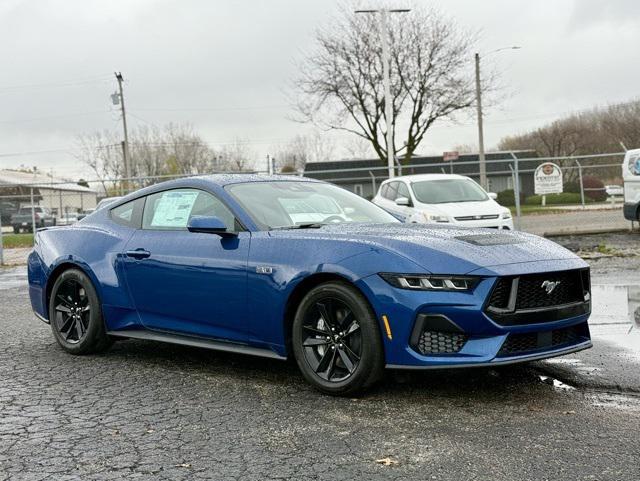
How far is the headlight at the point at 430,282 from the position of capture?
14.1 ft

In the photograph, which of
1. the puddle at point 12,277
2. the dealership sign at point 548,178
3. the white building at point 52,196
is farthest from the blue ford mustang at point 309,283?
the white building at point 52,196

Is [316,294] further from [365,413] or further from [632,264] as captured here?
[632,264]

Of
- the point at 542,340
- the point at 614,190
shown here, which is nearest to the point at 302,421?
the point at 542,340

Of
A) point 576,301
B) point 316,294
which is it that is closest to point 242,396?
point 316,294

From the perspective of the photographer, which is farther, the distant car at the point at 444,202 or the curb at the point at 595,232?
the curb at the point at 595,232

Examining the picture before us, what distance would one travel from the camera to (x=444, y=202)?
1497cm

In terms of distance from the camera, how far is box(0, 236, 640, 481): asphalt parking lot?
3537mm

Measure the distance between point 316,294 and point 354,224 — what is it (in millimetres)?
846

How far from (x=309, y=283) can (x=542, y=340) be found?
4.72ft

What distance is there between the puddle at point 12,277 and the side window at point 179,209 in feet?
24.6

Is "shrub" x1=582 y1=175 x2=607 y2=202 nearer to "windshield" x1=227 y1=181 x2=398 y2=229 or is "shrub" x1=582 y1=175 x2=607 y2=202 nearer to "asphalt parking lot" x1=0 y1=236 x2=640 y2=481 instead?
"asphalt parking lot" x1=0 y1=236 x2=640 y2=481

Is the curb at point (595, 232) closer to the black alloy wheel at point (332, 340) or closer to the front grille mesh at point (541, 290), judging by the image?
the front grille mesh at point (541, 290)

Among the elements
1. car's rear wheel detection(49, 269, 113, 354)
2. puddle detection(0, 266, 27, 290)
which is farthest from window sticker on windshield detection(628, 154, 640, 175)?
car's rear wheel detection(49, 269, 113, 354)

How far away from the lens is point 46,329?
7.77 m
